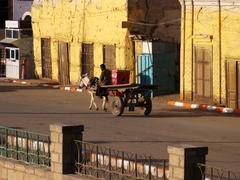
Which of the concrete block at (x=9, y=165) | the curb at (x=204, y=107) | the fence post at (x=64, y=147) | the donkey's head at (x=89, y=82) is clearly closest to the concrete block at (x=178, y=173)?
the fence post at (x=64, y=147)

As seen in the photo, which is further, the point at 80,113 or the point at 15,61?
the point at 15,61

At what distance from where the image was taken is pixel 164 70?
34125 mm

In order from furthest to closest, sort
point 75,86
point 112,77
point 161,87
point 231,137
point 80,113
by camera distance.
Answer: point 75,86 < point 161,87 < point 112,77 < point 80,113 < point 231,137

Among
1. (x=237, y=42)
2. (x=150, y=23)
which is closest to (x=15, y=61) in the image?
(x=150, y=23)

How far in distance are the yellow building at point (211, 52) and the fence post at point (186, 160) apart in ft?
49.8

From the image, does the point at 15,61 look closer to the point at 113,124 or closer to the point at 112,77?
the point at 112,77

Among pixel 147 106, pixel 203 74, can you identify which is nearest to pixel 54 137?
pixel 147 106

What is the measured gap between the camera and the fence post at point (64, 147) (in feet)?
55.0

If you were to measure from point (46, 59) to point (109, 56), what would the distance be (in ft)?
19.5

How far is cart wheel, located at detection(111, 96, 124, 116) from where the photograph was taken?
91.7 ft

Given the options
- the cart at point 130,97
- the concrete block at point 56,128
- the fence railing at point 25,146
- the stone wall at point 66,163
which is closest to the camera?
the stone wall at point 66,163

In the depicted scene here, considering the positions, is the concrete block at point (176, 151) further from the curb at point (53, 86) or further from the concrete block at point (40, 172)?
the curb at point (53, 86)

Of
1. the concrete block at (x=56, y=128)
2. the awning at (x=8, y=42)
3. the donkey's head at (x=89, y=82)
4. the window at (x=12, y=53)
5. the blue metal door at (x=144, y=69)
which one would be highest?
the awning at (x=8, y=42)

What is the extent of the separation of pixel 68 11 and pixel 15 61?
5.28 m
